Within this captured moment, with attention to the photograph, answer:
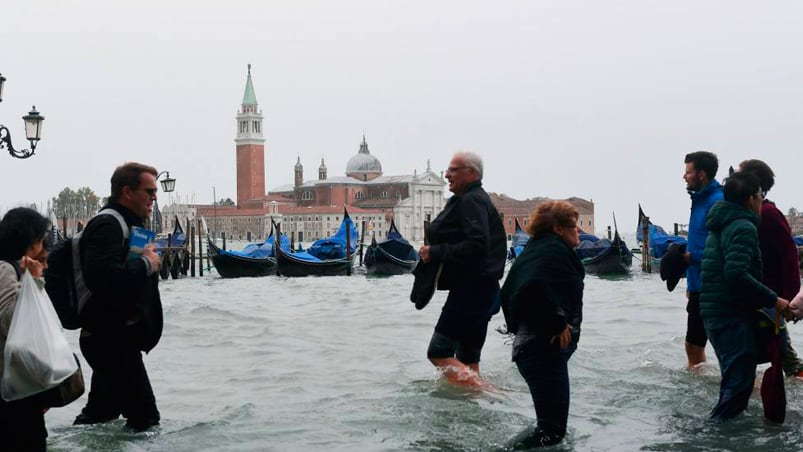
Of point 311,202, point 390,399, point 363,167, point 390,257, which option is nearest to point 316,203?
point 311,202

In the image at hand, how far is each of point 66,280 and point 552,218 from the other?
1506 millimetres

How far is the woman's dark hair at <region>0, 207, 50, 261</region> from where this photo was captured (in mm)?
2695

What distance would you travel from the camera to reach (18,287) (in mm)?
2586

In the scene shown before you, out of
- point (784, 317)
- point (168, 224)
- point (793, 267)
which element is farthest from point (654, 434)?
point (168, 224)

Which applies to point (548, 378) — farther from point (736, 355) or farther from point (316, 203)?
point (316, 203)

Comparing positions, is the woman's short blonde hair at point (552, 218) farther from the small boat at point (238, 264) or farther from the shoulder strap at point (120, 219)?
the small boat at point (238, 264)

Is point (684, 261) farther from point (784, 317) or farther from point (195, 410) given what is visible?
point (195, 410)

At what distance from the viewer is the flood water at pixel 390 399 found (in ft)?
12.6

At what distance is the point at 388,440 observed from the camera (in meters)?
3.96

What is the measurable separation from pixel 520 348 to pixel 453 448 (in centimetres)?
59

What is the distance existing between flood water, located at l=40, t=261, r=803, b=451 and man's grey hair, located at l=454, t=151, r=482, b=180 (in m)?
0.98

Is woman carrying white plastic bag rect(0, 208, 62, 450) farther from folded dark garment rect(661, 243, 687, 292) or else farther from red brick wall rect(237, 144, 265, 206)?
red brick wall rect(237, 144, 265, 206)

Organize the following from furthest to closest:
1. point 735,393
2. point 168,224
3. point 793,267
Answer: point 168,224, point 793,267, point 735,393

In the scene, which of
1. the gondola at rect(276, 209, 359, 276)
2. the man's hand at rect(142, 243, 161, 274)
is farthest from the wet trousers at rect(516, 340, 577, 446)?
the gondola at rect(276, 209, 359, 276)
